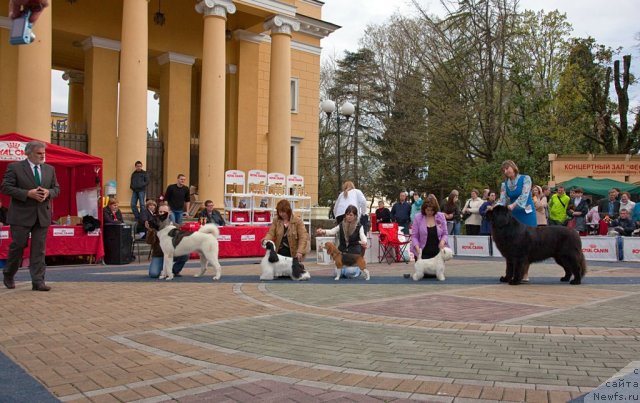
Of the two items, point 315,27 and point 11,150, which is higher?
point 315,27

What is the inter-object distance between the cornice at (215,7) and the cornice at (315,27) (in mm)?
5662

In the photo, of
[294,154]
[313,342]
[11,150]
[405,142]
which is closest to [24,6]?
[313,342]

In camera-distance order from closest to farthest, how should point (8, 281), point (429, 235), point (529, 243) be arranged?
1. point (8, 281)
2. point (529, 243)
3. point (429, 235)

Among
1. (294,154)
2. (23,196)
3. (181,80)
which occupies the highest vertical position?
(181,80)

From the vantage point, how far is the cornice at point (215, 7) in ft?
66.9

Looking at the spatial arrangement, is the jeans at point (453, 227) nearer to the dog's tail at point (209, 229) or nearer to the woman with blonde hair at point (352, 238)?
the woman with blonde hair at point (352, 238)

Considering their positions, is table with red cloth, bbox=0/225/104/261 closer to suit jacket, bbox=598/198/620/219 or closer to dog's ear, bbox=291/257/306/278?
dog's ear, bbox=291/257/306/278

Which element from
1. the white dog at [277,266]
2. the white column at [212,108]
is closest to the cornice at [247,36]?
the white column at [212,108]

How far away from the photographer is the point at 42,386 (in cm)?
414

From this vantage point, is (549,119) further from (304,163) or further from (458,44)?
(304,163)

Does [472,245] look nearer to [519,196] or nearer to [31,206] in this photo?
[519,196]

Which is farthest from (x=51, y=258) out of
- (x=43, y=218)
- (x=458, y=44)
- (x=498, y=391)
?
(x=458, y=44)

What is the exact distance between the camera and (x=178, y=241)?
10.5 m

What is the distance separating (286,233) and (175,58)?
1598 centimetres
